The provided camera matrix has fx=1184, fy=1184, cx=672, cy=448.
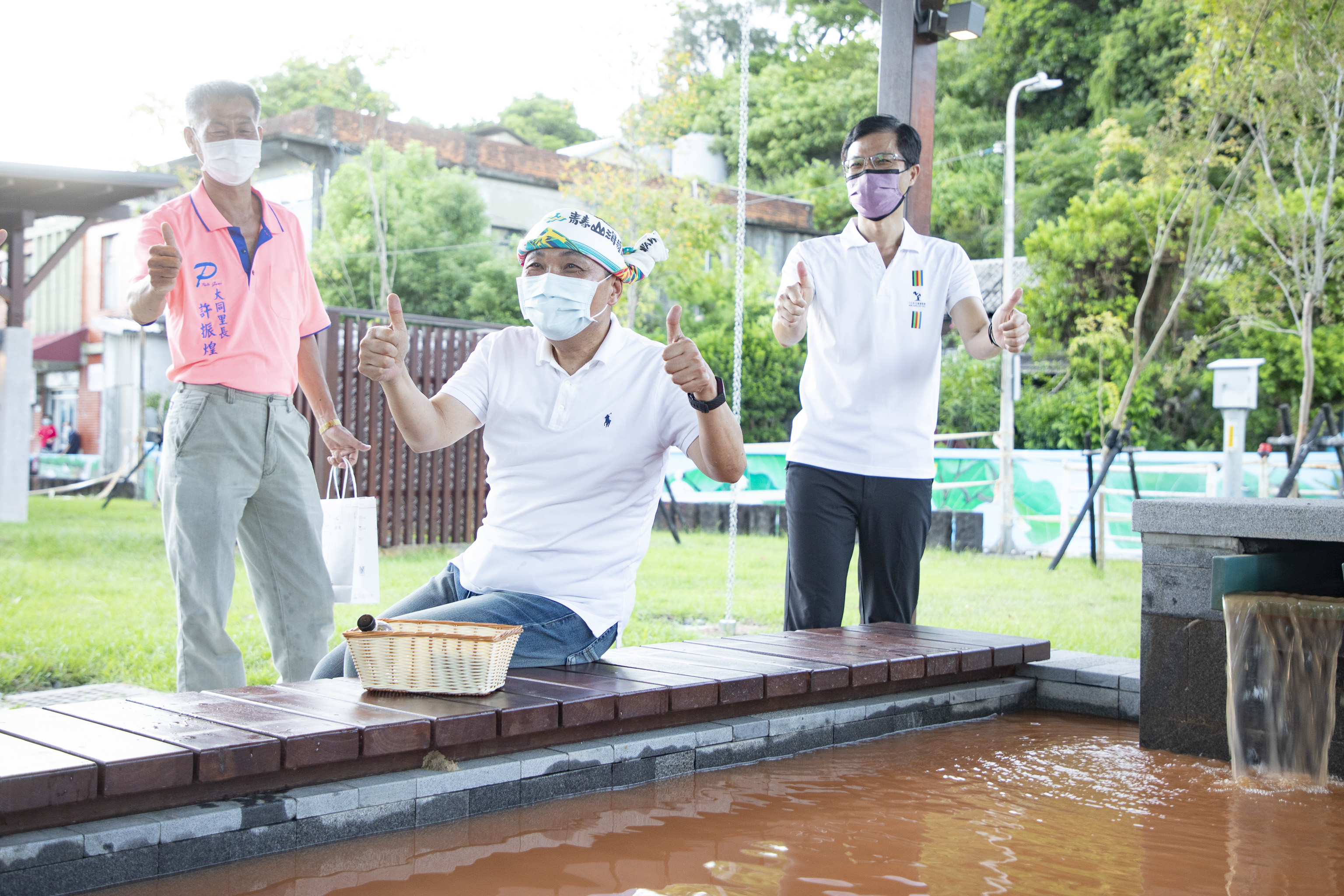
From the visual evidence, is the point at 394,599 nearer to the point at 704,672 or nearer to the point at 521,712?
the point at 704,672

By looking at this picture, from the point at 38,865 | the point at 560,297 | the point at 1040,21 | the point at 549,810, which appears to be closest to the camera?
the point at 38,865

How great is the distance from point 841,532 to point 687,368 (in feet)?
4.41

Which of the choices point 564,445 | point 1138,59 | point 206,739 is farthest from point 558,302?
point 1138,59

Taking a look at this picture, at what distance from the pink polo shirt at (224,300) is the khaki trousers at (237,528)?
2.8 inches

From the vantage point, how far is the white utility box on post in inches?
355

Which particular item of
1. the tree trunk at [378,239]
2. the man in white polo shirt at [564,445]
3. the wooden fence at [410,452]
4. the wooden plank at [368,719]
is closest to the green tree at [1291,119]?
the wooden fence at [410,452]

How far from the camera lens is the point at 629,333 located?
3.42 m

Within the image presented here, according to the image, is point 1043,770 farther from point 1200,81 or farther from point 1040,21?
point 1040,21

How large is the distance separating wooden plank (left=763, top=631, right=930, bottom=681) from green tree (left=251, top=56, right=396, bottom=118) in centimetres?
1202

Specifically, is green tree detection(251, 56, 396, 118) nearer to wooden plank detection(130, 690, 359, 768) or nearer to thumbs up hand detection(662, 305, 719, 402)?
thumbs up hand detection(662, 305, 719, 402)

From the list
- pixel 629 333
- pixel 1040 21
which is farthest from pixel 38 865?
pixel 1040 21

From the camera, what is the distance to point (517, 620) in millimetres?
3078

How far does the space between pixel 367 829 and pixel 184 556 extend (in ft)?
4.71

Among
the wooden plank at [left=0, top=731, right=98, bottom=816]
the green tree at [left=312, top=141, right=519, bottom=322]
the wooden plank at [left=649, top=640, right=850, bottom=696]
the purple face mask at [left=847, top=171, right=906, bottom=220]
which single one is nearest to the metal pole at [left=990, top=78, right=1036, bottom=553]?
the purple face mask at [left=847, top=171, right=906, bottom=220]
